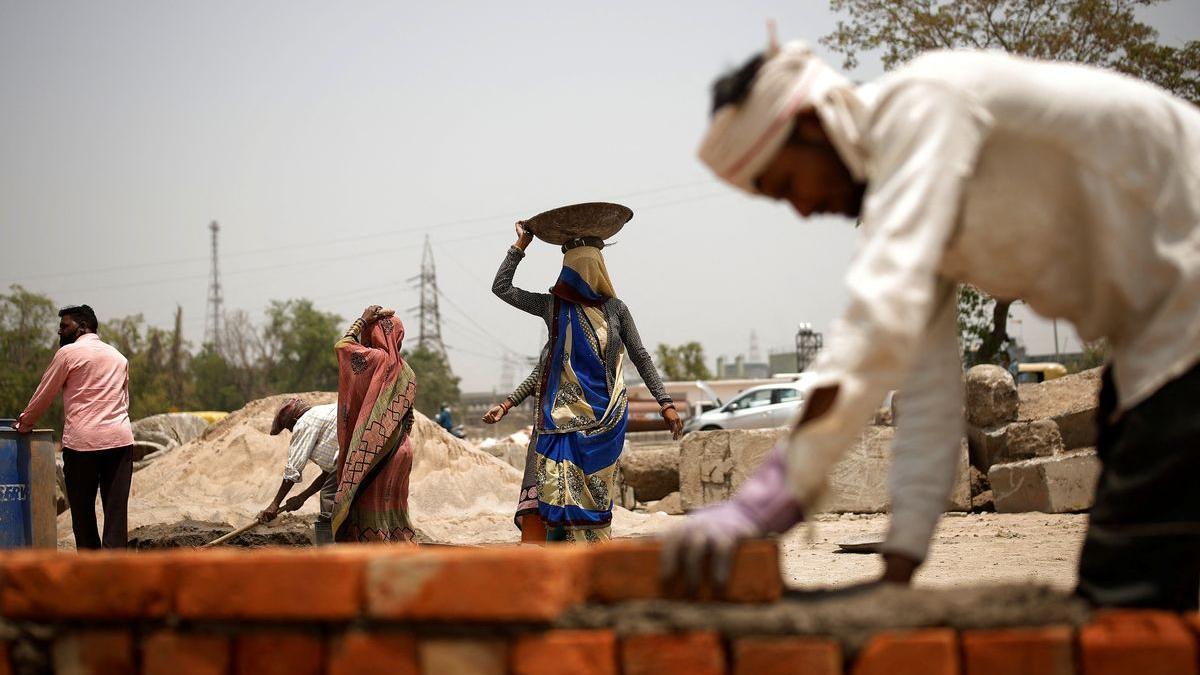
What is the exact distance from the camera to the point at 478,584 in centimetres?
211

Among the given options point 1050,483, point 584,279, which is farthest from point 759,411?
point 584,279

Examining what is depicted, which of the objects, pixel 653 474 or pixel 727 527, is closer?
pixel 727 527

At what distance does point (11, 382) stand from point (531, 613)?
3877 cm

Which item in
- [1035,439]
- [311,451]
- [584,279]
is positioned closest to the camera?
[584,279]

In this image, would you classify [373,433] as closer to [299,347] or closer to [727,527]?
[727,527]

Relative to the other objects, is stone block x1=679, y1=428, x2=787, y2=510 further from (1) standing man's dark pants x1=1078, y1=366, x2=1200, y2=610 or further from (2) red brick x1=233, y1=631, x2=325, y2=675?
(2) red brick x1=233, y1=631, x2=325, y2=675

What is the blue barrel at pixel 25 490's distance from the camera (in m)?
6.96

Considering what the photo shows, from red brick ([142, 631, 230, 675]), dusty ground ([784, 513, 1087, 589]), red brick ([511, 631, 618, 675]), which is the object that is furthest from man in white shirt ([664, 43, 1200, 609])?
dusty ground ([784, 513, 1087, 589])

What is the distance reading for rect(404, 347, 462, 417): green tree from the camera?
205 feet

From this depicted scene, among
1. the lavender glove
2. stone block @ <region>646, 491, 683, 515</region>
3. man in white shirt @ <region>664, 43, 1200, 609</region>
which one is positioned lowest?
stone block @ <region>646, 491, 683, 515</region>

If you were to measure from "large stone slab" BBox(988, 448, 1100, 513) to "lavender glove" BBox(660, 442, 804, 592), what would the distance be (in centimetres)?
789

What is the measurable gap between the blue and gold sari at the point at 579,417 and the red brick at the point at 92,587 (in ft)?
13.9

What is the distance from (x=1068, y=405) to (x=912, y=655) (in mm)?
10593

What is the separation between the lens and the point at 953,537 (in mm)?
8211
